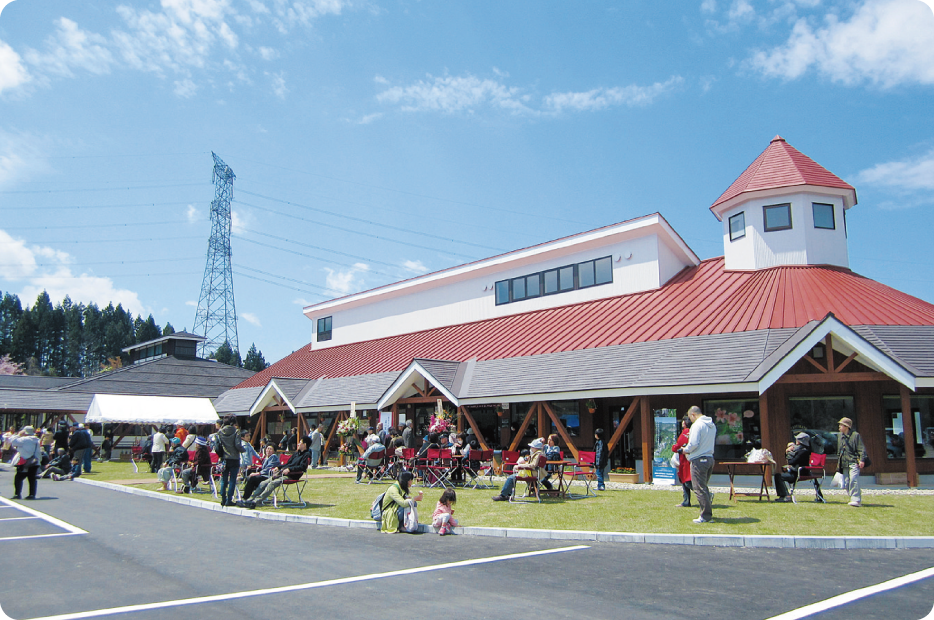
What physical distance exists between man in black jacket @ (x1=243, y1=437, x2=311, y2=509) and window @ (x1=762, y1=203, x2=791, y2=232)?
697 inches

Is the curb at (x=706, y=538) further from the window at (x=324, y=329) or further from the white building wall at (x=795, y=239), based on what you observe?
the window at (x=324, y=329)

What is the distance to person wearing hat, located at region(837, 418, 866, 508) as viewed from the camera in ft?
41.4

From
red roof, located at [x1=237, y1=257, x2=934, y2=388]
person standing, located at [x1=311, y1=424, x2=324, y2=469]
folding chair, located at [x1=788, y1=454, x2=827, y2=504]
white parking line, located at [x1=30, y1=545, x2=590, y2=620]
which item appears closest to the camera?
white parking line, located at [x1=30, y1=545, x2=590, y2=620]

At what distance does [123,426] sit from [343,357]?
16690mm

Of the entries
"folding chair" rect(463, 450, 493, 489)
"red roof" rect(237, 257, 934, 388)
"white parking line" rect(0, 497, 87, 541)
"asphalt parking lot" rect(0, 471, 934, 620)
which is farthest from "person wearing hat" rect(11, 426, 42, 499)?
"red roof" rect(237, 257, 934, 388)

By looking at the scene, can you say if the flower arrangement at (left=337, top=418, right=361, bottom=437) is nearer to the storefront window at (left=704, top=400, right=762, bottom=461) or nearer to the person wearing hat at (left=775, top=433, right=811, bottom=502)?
the storefront window at (left=704, top=400, right=762, bottom=461)

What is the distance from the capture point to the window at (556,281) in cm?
2642

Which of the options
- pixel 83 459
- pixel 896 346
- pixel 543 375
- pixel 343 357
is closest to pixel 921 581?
pixel 896 346

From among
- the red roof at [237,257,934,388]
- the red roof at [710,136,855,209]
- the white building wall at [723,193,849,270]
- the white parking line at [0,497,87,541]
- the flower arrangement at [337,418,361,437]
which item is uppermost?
the red roof at [710,136,855,209]

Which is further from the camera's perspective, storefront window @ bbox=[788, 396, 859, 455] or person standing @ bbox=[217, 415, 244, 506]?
storefront window @ bbox=[788, 396, 859, 455]

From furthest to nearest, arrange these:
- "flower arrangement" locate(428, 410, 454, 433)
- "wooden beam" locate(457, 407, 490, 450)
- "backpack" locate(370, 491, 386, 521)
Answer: "wooden beam" locate(457, 407, 490, 450) < "flower arrangement" locate(428, 410, 454, 433) < "backpack" locate(370, 491, 386, 521)

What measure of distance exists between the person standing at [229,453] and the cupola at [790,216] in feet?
59.8

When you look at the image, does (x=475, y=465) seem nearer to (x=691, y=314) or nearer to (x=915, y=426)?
(x=691, y=314)

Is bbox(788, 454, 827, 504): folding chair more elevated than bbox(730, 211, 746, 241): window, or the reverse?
bbox(730, 211, 746, 241): window
